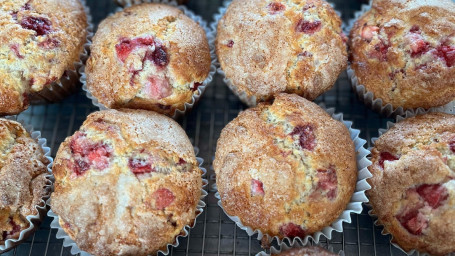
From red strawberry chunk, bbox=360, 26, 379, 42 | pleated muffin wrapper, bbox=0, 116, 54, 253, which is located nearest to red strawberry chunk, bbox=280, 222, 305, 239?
red strawberry chunk, bbox=360, 26, 379, 42

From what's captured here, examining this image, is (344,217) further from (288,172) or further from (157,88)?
(157,88)

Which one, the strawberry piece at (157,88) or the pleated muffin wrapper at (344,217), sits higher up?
the strawberry piece at (157,88)

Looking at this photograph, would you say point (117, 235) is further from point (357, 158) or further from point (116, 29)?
point (357, 158)

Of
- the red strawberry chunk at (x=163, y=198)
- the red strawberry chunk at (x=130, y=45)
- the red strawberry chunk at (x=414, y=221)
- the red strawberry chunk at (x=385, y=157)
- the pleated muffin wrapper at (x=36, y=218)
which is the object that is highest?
the red strawberry chunk at (x=130, y=45)

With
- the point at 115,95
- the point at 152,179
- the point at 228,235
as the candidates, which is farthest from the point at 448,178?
the point at 115,95

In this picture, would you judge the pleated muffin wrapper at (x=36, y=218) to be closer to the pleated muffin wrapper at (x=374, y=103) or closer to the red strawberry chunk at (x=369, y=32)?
the pleated muffin wrapper at (x=374, y=103)

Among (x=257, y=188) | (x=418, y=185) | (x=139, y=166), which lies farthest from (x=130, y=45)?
(x=418, y=185)

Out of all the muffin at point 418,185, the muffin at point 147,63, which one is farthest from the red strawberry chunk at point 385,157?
the muffin at point 147,63

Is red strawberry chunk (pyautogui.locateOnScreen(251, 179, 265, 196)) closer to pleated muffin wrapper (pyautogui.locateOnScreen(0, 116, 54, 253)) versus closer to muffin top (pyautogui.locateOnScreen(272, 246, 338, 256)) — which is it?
muffin top (pyautogui.locateOnScreen(272, 246, 338, 256))
